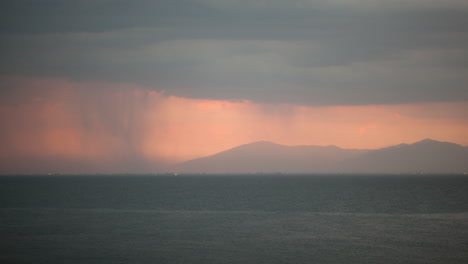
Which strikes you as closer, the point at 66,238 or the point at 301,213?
the point at 66,238

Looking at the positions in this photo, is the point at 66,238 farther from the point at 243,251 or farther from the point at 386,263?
the point at 386,263

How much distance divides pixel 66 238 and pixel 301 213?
149 feet

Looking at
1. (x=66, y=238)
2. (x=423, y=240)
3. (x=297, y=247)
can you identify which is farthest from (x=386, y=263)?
(x=66, y=238)

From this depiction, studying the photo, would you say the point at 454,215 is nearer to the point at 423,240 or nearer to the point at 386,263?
the point at 423,240

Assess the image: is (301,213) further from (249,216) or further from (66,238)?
(66,238)

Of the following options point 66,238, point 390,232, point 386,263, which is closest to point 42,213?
point 66,238

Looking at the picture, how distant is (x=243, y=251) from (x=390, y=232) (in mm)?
23020

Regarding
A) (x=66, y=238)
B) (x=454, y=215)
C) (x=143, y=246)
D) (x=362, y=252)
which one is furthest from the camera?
(x=454, y=215)

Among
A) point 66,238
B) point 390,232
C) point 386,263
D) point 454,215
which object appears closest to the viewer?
point 386,263

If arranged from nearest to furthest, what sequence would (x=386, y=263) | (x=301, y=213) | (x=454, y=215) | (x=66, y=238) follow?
(x=386, y=263)
(x=66, y=238)
(x=454, y=215)
(x=301, y=213)

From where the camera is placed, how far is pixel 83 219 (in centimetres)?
7862

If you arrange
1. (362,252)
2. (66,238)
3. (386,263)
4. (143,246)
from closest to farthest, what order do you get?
(386,263) < (362,252) < (143,246) < (66,238)

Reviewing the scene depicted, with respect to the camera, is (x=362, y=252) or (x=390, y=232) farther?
(x=390, y=232)

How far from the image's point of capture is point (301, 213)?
9131cm
